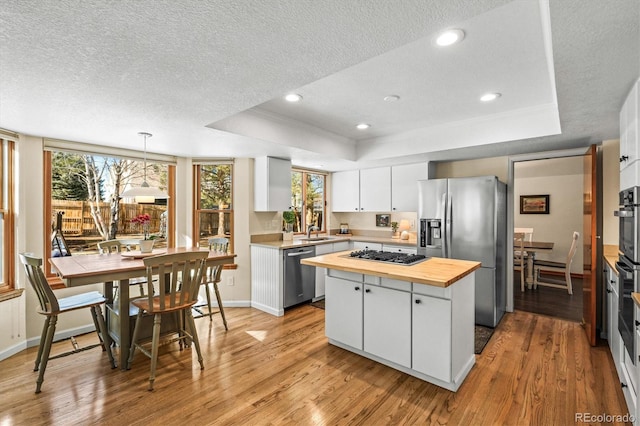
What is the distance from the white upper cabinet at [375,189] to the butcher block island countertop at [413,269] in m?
2.18

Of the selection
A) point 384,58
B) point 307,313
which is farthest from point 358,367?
point 384,58

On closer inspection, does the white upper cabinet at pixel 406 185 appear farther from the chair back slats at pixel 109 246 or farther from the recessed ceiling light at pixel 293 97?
the chair back slats at pixel 109 246

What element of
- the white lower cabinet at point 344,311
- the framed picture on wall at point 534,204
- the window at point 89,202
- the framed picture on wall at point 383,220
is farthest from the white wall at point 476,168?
the window at point 89,202

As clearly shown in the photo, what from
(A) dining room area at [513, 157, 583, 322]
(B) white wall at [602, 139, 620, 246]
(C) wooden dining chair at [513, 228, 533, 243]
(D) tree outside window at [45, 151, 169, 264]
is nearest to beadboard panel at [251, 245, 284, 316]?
(D) tree outside window at [45, 151, 169, 264]

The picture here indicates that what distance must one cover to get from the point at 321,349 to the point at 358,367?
0.49m

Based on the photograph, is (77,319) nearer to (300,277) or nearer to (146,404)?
(146,404)

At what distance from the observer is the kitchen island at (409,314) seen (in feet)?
7.41

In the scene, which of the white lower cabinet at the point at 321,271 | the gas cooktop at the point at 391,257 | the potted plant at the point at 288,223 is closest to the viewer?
the gas cooktop at the point at 391,257

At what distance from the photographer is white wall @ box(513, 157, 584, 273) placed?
5.94 m

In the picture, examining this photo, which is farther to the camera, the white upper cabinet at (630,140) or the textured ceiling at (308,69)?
the white upper cabinet at (630,140)

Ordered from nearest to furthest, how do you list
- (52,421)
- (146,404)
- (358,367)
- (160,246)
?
(52,421) < (146,404) < (358,367) < (160,246)

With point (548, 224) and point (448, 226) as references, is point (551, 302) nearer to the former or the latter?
point (448, 226)

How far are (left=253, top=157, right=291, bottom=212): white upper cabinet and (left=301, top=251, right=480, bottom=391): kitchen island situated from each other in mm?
1731

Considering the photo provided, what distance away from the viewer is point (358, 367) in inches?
104
